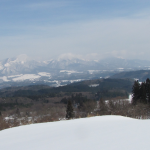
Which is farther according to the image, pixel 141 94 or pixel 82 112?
pixel 82 112

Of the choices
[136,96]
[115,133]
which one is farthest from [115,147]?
[136,96]

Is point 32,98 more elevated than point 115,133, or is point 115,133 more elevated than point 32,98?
point 115,133

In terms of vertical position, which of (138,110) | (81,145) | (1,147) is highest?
(81,145)

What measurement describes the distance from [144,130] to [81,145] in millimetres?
3215

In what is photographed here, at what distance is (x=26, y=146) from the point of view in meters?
6.43

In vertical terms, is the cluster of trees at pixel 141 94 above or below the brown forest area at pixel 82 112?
above

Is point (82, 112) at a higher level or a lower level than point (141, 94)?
lower

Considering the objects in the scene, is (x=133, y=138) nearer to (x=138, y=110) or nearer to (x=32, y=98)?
(x=138, y=110)

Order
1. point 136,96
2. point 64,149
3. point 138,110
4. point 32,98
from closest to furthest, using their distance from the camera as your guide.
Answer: point 64,149
point 138,110
point 136,96
point 32,98

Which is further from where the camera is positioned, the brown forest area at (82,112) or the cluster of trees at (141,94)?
the cluster of trees at (141,94)

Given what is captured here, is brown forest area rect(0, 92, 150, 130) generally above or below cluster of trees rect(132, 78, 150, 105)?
below

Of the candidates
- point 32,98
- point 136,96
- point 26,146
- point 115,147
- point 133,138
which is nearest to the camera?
point 115,147

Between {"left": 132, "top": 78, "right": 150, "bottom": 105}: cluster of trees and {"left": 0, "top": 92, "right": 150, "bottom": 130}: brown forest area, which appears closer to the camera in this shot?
{"left": 0, "top": 92, "right": 150, "bottom": 130}: brown forest area

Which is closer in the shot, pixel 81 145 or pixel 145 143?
pixel 145 143
